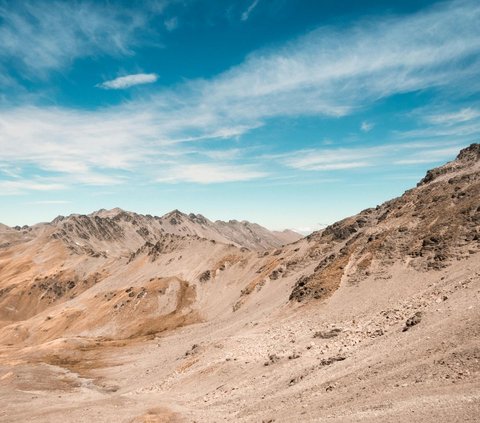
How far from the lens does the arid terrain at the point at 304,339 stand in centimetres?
3266

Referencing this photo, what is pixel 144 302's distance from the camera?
433 feet

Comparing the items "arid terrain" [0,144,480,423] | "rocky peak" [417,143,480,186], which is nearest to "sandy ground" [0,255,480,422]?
"arid terrain" [0,144,480,423]

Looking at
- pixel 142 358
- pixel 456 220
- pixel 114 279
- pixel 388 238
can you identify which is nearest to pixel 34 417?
pixel 142 358

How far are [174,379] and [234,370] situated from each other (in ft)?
36.4

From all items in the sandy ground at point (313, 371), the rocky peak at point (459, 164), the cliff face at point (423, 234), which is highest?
the rocky peak at point (459, 164)

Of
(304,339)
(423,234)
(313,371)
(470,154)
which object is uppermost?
(470,154)

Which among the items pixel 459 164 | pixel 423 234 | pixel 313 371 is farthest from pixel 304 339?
pixel 459 164

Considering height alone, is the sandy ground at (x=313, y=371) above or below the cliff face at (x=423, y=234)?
below

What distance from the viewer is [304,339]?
55.2 metres

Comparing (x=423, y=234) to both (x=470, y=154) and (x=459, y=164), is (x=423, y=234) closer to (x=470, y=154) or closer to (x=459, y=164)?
(x=459, y=164)

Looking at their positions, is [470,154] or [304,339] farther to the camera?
[470,154]

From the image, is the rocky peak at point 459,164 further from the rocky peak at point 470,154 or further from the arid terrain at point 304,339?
the arid terrain at point 304,339

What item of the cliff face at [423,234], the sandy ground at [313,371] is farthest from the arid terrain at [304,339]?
the cliff face at [423,234]

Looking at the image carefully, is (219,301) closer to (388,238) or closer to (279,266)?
(279,266)
